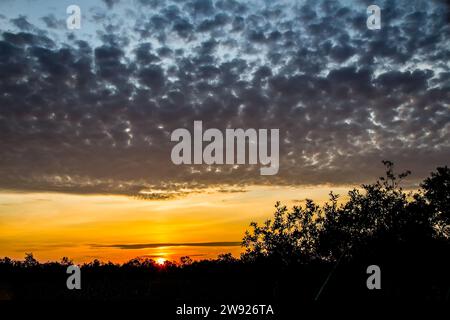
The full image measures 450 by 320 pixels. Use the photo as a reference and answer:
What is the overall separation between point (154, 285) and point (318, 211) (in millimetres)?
13693

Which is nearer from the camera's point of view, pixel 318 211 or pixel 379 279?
pixel 379 279

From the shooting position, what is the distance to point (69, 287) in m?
38.0

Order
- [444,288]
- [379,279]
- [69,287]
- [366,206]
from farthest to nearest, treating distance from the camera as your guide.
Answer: [69,287] < [366,206] < [444,288] < [379,279]
